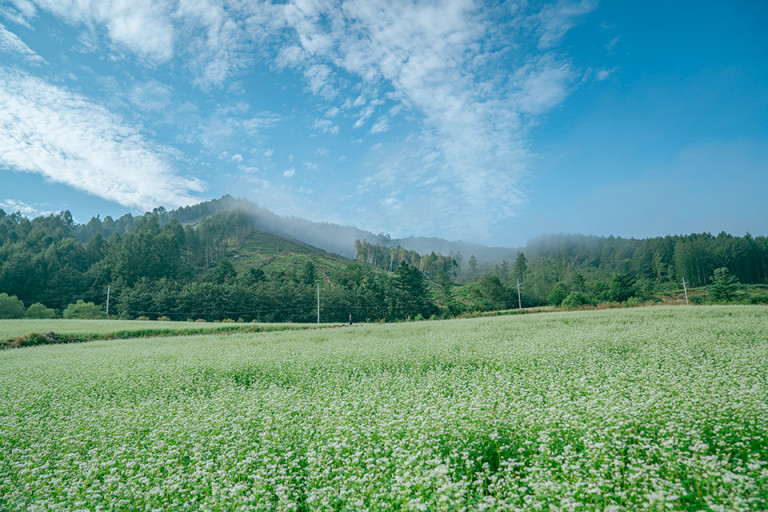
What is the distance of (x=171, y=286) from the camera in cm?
7256

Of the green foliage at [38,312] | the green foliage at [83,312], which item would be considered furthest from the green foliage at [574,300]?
the green foliage at [38,312]

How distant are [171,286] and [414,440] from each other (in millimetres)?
80145

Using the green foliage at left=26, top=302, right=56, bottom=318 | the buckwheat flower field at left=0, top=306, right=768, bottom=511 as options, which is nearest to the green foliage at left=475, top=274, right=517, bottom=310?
the buckwheat flower field at left=0, top=306, right=768, bottom=511

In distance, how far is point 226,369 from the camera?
14.8m

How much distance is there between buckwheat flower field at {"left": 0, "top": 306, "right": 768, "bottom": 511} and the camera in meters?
4.27

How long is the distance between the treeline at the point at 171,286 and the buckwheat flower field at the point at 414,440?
5901 cm

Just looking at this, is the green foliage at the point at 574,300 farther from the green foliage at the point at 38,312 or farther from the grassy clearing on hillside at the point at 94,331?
the green foliage at the point at 38,312

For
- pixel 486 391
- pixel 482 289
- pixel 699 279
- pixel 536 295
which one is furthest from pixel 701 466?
pixel 699 279

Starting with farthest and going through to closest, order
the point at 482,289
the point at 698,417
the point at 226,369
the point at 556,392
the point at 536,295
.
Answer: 1. the point at 536,295
2. the point at 482,289
3. the point at 226,369
4. the point at 556,392
5. the point at 698,417

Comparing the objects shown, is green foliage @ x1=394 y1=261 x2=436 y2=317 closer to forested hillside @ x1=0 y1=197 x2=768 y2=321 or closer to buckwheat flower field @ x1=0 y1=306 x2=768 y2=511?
forested hillside @ x1=0 y1=197 x2=768 y2=321

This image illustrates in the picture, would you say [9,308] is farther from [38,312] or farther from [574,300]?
[574,300]

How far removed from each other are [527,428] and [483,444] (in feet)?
2.97

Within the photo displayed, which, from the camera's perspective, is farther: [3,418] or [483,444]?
[3,418]

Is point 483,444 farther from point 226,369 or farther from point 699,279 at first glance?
point 699,279
